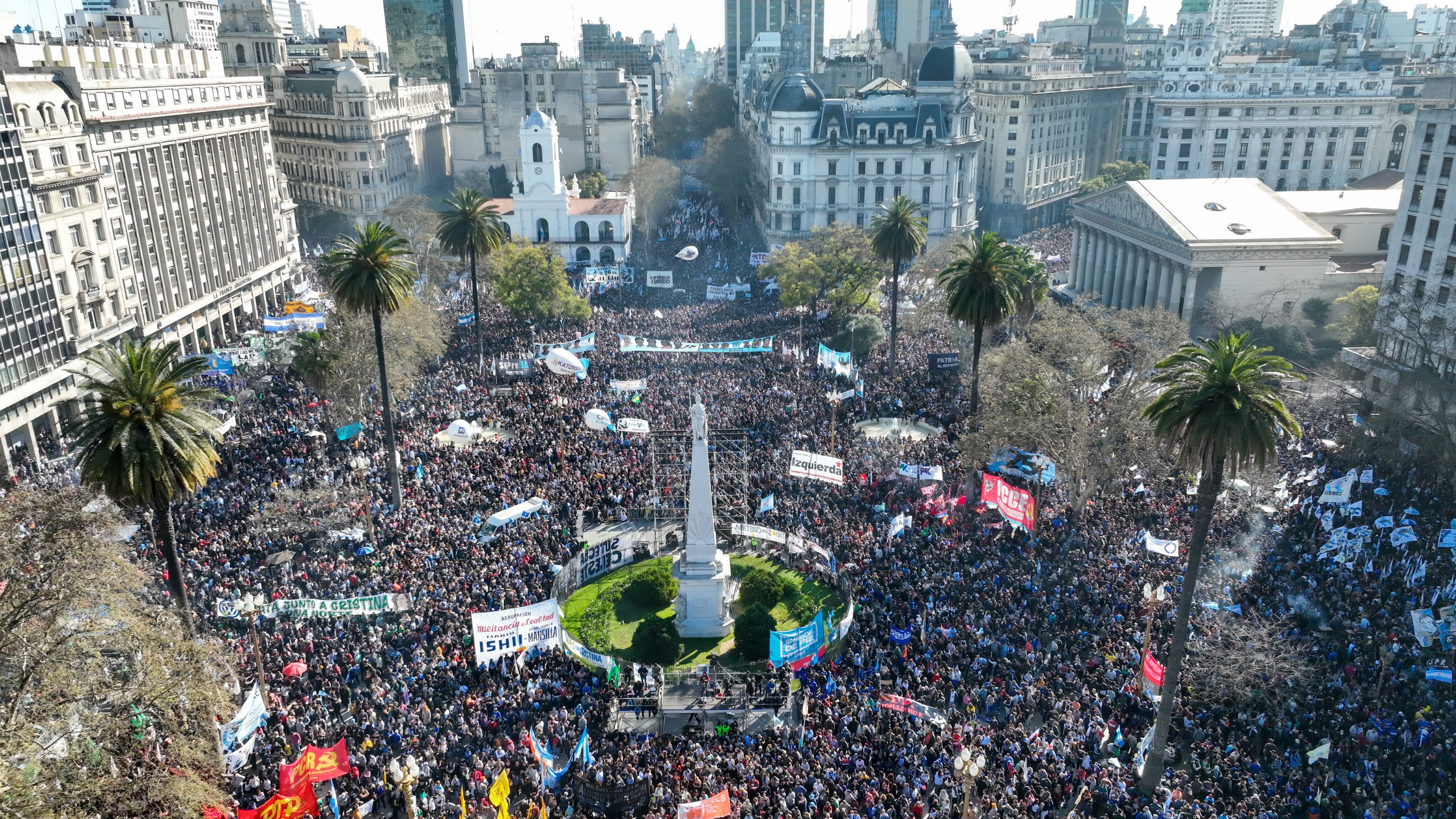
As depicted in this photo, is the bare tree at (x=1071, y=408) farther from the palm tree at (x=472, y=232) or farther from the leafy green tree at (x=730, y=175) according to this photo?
the leafy green tree at (x=730, y=175)

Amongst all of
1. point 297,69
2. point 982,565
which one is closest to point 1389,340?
point 982,565

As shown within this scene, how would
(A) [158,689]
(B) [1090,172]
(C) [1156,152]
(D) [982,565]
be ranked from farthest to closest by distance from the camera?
(B) [1090,172] → (C) [1156,152] → (D) [982,565] → (A) [158,689]

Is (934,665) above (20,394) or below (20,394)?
below

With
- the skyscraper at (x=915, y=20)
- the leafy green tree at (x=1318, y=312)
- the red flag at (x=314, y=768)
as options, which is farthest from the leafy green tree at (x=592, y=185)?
the red flag at (x=314, y=768)

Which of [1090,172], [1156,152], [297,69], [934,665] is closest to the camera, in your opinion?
[934,665]

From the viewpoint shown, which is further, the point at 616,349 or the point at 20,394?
the point at 616,349

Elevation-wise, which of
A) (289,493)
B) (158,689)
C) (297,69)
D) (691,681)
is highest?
(297,69)

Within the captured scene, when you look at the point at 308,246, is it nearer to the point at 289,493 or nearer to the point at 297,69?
the point at 297,69
